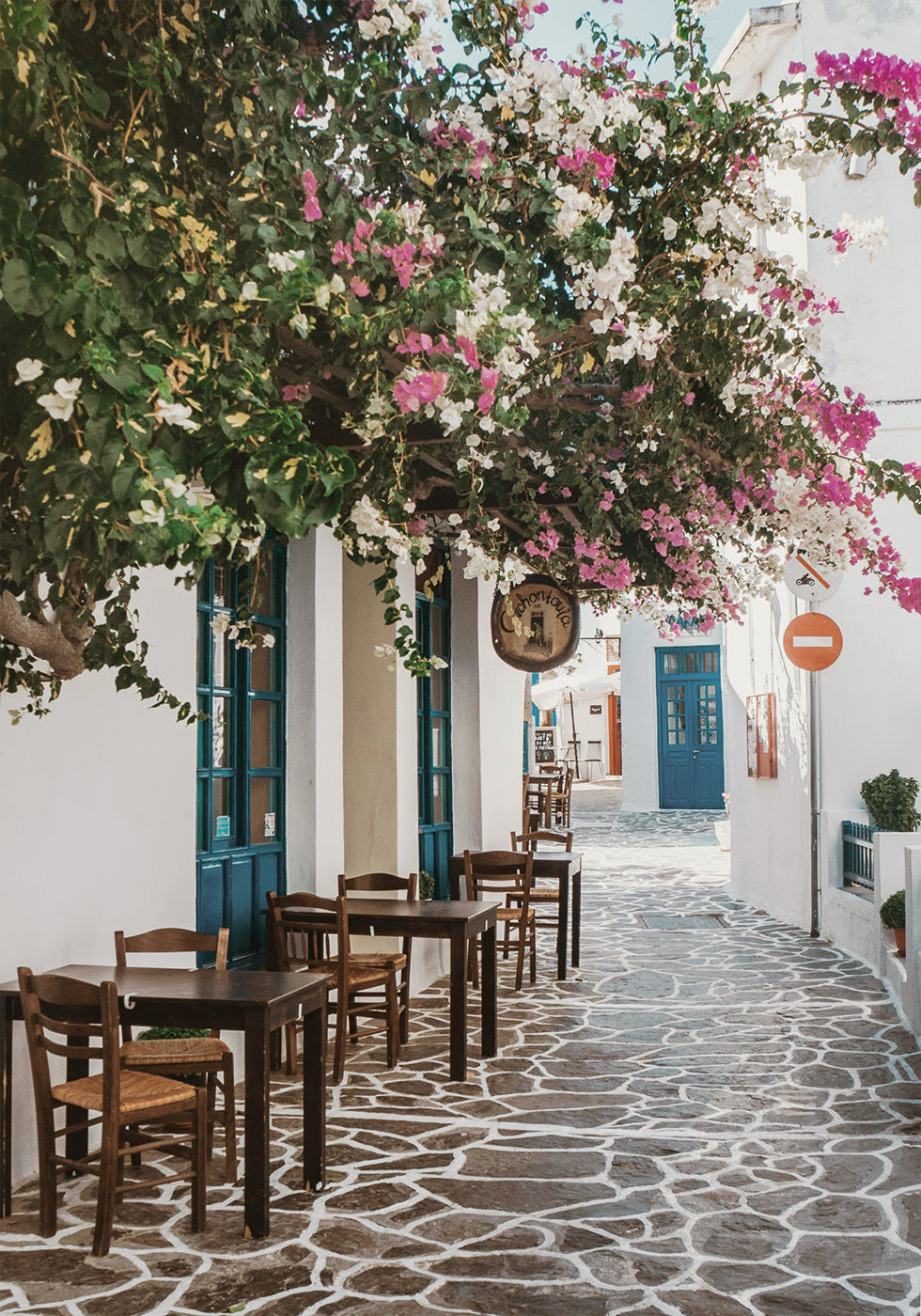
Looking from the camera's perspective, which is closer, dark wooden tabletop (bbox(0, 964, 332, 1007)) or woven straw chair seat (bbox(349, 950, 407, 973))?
dark wooden tabletop (bbox(0, 964, 332, 1007))

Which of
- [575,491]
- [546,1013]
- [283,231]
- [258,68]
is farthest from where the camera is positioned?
[546,1013]

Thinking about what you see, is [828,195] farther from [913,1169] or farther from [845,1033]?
[913,1169]

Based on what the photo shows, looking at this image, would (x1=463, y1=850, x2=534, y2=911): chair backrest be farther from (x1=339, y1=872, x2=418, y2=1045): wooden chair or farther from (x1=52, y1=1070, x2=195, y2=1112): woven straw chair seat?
(x1=52, y1=1070, x2=195, y2=1112): woven straw chair seat

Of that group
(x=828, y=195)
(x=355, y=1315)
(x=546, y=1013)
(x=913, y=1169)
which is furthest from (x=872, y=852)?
(x=355, y=1315)

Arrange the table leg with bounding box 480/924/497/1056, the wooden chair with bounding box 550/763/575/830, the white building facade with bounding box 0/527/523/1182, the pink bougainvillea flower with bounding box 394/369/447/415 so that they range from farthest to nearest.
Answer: the wooden chair with bounding box 550/763/575/830, the table leg with bounding box 480/924/497/1056, the white building facade with bounding box 0/527/523/1182, the pink bougainvillea flower with bounding box 394/369/447/415

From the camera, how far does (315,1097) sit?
4355 millimetres

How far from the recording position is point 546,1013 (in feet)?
24.7

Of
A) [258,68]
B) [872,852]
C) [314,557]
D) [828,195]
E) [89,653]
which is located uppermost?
[828,195]

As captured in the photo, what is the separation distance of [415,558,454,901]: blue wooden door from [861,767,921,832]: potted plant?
352 centimetres

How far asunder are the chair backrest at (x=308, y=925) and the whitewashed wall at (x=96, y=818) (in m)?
0.53

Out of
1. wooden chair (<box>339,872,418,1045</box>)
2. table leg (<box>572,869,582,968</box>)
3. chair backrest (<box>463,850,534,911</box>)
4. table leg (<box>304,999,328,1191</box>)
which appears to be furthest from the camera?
table leg (<box>572,869,582,968</box>)

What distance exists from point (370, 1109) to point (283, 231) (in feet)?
13.6

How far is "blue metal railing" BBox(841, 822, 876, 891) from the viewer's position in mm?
9547

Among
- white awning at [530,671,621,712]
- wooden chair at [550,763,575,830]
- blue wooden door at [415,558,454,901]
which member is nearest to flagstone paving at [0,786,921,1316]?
blue wooden door at [415,558,454,901]
